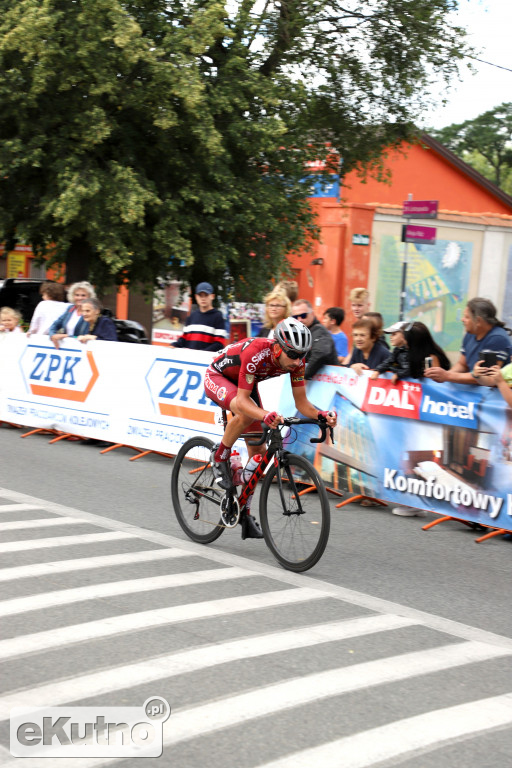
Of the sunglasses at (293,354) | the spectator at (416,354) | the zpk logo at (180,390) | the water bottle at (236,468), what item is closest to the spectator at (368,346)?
the spectator at (416,354)

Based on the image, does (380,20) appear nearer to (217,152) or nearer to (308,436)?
(217,152)

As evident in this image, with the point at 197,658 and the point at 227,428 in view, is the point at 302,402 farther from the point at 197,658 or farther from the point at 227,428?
the point at 197,658

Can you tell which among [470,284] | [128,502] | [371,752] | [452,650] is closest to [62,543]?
[128,502]

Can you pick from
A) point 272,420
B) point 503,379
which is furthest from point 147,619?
point 503,379

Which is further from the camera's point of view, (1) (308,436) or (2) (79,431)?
(2) (79,431)

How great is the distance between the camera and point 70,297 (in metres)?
13.0

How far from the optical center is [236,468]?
708 centimetres

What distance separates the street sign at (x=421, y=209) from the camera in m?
13.1

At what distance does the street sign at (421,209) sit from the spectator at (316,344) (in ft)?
12.3

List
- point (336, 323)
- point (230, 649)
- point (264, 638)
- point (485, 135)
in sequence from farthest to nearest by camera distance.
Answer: point (485, 135) → point (336, 323) → point (264, 638) → point (230, 649)

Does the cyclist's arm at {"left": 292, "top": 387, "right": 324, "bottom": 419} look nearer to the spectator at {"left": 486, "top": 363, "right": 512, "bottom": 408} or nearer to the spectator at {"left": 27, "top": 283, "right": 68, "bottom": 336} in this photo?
the spectator at {"left": 486, "top": 363, "right": 512, "bottom": 408}

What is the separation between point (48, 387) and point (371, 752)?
9632 mm

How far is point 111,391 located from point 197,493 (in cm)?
478

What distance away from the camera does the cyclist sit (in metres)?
6.31
